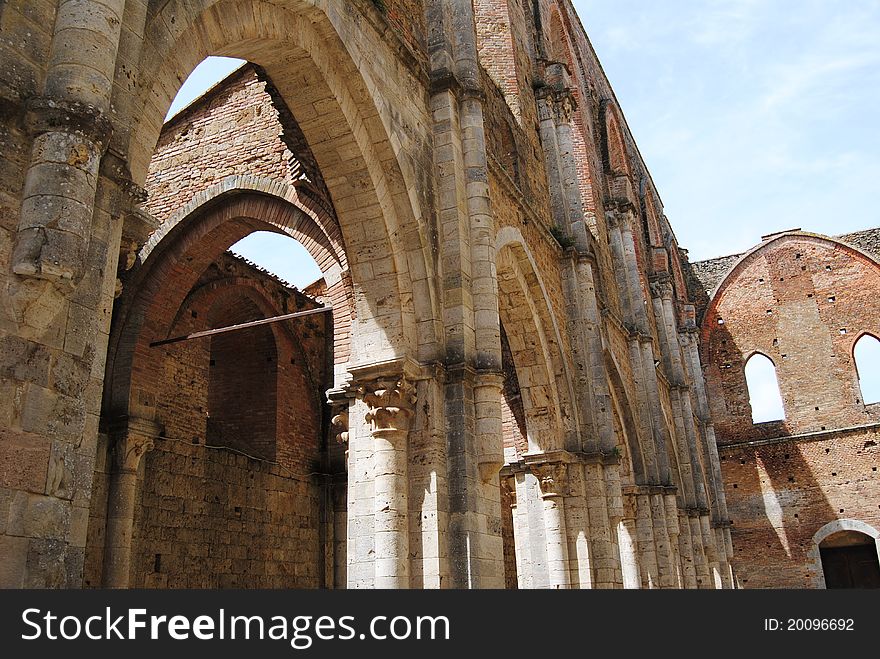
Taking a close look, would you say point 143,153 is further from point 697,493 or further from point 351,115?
point 697,493

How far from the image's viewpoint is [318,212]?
31.6 ft

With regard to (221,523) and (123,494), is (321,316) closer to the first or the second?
(221,523)

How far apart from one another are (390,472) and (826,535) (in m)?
21.9

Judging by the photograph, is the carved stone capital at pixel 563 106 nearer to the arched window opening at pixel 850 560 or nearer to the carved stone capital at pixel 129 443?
the carved stone capital at pixel 129 443

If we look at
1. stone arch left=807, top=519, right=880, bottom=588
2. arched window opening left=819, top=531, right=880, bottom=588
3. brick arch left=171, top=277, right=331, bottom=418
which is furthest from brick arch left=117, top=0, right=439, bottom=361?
arched window opening left=819, top=531, right=880, bottom=588

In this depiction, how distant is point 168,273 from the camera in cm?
1137

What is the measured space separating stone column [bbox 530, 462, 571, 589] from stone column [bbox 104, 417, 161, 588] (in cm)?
527

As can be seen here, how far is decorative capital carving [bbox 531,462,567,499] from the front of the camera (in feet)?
37.0

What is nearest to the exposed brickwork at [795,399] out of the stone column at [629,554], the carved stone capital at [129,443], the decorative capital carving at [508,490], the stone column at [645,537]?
the stone column at [645,537]

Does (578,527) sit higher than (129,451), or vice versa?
(129,451)

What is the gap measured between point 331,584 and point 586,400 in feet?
17.2

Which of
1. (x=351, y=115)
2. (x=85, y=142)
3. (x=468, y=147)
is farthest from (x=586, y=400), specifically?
(x=85, y=142)

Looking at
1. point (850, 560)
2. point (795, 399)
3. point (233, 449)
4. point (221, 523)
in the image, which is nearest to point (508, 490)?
point (233, 449)

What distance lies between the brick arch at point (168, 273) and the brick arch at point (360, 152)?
3.08 metres
